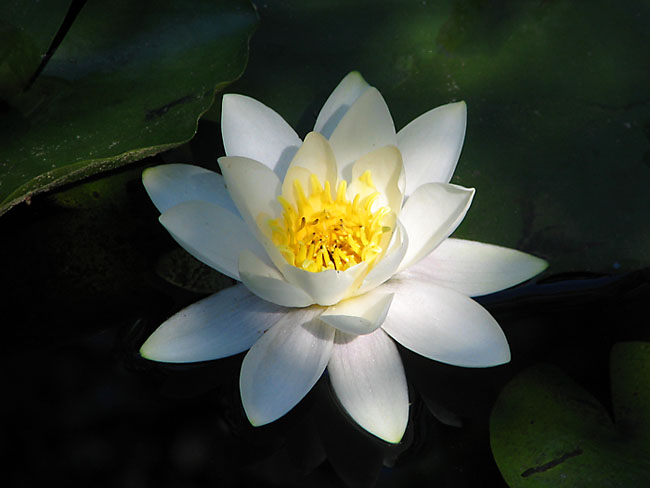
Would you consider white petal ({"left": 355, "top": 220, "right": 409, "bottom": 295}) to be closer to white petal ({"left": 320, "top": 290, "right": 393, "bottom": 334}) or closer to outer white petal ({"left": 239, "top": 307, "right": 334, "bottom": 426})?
white petal ({"left": 320, "top": 290, "right": 393, "bottom": 334})

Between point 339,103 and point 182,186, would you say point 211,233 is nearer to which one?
point 182,186

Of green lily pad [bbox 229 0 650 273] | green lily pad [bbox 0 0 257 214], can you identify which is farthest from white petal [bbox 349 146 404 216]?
green lily pad [bbox 0 0 257 214]

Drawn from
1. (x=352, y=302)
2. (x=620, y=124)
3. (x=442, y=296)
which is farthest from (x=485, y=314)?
(x=620, y=124)

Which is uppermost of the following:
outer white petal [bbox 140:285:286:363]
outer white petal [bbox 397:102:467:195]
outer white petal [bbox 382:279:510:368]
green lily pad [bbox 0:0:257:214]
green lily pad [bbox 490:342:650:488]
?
green lily pad [bbox 0:0:257:214]

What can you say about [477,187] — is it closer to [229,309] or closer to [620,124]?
[620,124]

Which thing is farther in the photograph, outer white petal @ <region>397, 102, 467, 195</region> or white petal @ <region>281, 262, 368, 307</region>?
outer white petal @ <region>397, 102, 467, 195</region>

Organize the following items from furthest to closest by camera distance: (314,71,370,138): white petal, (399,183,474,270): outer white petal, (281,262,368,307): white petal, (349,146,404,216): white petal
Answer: (314,71,370,138): white petal
(349,146,404,216): white petal
(399,183,474,270): outer white petal
(281,262,368,307): white petal

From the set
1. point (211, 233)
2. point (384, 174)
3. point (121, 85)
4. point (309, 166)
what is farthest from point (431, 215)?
point (121, 85)

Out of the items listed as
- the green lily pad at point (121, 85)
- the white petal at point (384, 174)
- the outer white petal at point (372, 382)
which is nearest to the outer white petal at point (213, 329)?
the outer white petal at point (372, 382)
